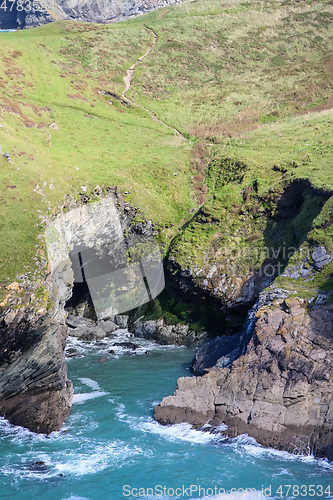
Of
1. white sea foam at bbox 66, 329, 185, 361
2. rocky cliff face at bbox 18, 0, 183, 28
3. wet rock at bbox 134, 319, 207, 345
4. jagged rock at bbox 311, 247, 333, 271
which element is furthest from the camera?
rocky cliff face at bbox 18, 0, 183, 28

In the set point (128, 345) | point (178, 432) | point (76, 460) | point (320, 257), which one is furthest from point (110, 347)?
point (320, 257)

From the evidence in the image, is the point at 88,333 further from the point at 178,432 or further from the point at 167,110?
the point at 167,110

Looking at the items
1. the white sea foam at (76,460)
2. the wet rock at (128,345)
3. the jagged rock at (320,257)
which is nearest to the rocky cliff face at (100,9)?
the wet rock at (128,345)

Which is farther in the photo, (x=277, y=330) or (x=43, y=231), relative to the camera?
(x=43, y=231)

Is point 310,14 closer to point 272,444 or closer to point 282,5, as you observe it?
point 282,5

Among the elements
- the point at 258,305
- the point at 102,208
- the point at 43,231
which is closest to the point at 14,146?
the point at 102,208

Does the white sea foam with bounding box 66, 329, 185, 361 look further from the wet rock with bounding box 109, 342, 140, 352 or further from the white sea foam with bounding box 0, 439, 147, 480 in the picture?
the white sea foam with bounding box 0, 439, 147, 480

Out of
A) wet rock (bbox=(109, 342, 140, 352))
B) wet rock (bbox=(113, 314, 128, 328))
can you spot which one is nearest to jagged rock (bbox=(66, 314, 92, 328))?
wet rock (bbox=(113, 314, 128, 328))
